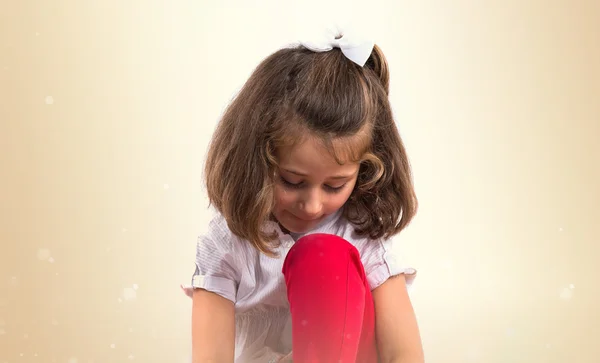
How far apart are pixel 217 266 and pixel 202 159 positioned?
1.99 ft

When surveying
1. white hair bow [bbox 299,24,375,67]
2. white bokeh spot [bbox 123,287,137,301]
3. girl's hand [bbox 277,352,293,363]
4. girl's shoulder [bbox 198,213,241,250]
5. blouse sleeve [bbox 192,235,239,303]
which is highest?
white hair bow [bbox 299,24,375,67]

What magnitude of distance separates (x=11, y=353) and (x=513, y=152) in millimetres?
1183

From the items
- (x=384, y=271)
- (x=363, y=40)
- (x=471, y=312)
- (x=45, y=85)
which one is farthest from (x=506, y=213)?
(x=45, y=85)

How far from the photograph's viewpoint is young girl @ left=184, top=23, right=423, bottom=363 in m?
1.17

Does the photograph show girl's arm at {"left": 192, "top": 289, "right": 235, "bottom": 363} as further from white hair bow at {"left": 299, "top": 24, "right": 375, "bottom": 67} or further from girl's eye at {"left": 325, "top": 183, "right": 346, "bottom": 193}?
white hair bow at {"left": 299, "top": 24, "right": 375, "bottom": 67}

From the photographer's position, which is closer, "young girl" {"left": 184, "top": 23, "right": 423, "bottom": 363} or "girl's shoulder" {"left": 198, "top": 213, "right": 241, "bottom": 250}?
"young girl" {"left": 184, "top": 23, "right": 423, "bottom": 363}

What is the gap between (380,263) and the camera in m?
1.36

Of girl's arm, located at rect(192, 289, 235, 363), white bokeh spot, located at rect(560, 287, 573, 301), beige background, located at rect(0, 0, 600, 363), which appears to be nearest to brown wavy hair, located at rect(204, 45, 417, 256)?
girl's arm, located at rect(192, 289, 235, 363)

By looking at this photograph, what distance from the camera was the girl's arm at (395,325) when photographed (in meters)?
1.30

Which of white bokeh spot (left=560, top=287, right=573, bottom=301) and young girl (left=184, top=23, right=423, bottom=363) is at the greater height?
young girl (left=184, top=23, right=423, bottom=363)

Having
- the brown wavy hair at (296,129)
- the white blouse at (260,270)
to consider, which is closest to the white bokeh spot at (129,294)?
the white blouse at (260,270)

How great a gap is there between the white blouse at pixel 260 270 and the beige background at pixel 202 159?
358 millimetres

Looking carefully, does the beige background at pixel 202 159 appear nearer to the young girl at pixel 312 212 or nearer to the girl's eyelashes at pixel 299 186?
the young girl at pixel 312 212

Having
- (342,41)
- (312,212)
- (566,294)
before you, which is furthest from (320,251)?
(566,294)
